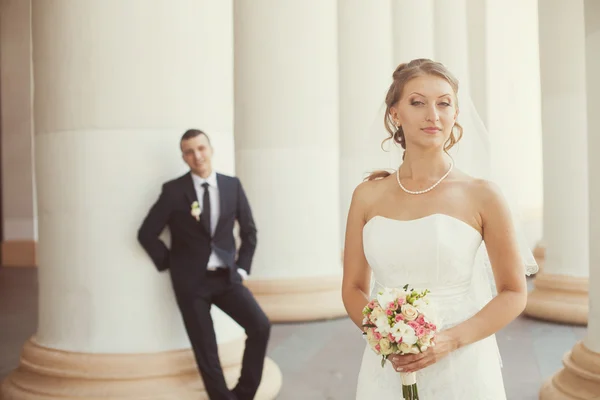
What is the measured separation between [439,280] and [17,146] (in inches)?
997

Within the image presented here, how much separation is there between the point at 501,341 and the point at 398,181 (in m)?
8.98

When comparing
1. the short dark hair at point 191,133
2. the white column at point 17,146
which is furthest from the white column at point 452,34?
the short dark hair at point 191,133

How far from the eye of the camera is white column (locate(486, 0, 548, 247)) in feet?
74.8

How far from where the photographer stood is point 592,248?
766cm

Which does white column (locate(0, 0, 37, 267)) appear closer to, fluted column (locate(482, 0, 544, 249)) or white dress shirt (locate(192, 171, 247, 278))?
fluted column (locate(482, 0, 544, 249))

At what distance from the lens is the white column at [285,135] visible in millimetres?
14078

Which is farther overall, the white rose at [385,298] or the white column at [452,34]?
the white column at [452,34]

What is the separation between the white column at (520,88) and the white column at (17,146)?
17.0 m

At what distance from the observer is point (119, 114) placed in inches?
304

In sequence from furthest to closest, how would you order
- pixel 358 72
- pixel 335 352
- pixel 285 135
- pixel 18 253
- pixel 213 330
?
pixel 18 253, pixel 358 72, pixel 285 135, pixel 335 352, pixel 213 330

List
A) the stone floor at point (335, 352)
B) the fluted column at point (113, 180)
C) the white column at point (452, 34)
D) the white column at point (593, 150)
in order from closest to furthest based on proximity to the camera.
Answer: the white column at point (593, 150) < the fluted column at point (113, 180) < the stone floor at point (335, 352) < the white column at point (452, 34)

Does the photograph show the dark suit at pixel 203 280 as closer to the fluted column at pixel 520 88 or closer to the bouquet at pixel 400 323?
the bouquet at pixel 400 323

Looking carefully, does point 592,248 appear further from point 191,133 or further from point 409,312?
point 409,312

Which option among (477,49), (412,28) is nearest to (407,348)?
(412,28)
